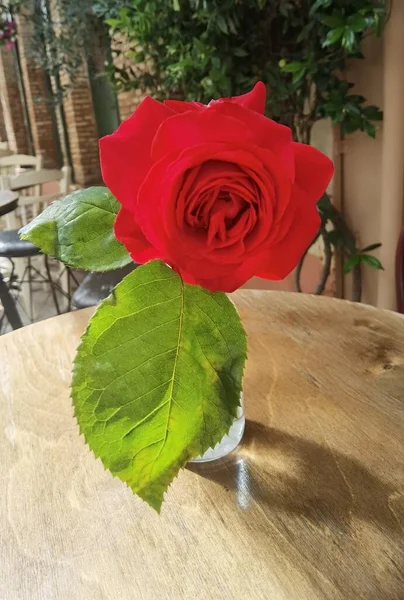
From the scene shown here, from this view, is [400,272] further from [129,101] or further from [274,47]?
[129,101]

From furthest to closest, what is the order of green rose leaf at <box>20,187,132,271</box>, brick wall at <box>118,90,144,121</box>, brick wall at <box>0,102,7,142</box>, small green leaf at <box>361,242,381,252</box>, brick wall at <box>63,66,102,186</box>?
brick wall at <box>0,102,7,142</box> → brick wall at <box>63,66,102,186</box> → brick wall at <box>118,90,144,121</box> → small green leaf at <box>361,242,381,252</box> → green rose leaf at <box>20,187,132,271</box>

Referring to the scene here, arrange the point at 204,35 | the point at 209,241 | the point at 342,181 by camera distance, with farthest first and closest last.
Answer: the point at 342,181
the point at 204,35
the point at 209,241

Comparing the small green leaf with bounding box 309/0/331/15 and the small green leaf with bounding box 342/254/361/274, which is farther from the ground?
the small green leaf with bounding box 309/0/331/15

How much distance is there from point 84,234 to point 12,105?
18.9ft

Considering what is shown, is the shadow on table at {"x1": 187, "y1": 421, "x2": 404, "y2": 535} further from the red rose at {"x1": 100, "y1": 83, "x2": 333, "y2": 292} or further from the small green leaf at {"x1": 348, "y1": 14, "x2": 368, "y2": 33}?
the small green leaf at {"x1": 348, "y1": 14, "x2": 368, "y2": 33}

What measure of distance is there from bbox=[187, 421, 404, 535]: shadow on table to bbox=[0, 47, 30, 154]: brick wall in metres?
5.57

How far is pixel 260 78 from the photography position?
2.00 m

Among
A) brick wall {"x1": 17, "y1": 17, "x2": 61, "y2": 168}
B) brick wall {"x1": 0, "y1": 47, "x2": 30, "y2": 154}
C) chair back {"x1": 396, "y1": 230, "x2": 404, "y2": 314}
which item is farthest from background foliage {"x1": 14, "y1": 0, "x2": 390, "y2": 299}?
brick wall {"x1": 0, "y1": 47, "x2": 30, "y2": 154}

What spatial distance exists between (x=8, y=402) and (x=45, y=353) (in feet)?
0.48

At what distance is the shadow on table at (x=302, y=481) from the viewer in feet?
2.02

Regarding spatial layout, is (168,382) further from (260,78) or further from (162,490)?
(260,78)

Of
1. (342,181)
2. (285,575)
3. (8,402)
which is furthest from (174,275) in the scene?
(342,181)

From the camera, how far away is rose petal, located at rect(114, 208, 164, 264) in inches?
19.9

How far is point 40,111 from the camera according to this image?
5422 millimetres
